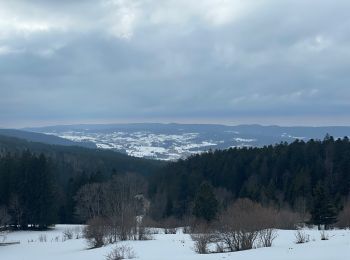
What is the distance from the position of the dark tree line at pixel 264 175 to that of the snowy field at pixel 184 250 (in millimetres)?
22618

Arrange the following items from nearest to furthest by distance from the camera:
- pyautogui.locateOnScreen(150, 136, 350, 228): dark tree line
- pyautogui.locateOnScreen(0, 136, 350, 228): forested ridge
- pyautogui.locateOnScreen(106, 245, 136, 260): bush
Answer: pyautogui.locateOnScreen(106, 245, 136, 260): bush
pyautogui.locateOnScreen(0, 136, 350, 228): forested ridge
pyautogui.locateOnScreen(150, 136, 350, 228): dark tree line

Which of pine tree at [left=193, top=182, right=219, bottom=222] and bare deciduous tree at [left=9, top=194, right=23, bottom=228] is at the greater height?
pine tree at [left=193, top=182, right=219, bottom=222]

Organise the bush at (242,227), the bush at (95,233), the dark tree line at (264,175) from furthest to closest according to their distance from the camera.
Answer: the dark tree line at (264,175) < the bush at (95,233) < the bush at (242,227)

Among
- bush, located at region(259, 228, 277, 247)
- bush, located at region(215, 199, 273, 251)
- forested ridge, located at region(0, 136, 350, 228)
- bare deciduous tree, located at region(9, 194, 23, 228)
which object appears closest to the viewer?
bush, located at region(215, 199, 273, 251)

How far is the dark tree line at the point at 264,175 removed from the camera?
60.0 m

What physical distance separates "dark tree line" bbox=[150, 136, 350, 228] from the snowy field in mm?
22618

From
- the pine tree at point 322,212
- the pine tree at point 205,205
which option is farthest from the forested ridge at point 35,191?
the pine tree at point 322,212

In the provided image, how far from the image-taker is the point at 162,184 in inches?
3167

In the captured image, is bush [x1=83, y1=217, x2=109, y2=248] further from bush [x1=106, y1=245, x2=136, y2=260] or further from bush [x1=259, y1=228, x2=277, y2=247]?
bush [x1=259, y1=228, x2=277, y2=247]

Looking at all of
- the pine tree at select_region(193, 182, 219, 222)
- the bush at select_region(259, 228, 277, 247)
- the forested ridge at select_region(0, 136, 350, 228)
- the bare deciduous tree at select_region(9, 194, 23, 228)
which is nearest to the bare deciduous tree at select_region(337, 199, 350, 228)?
the forested ridge at select_region(0, 136, 350, 228)

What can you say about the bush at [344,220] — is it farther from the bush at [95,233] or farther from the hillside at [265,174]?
the bush at [95,233]

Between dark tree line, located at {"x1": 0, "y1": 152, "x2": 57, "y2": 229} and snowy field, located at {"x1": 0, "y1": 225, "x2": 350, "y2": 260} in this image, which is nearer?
snowy field, located at {"x1": 0, "y1": 225, "x2": 350, "y2": 260}

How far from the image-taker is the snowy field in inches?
748

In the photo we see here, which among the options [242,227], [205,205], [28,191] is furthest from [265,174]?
[242,227]
